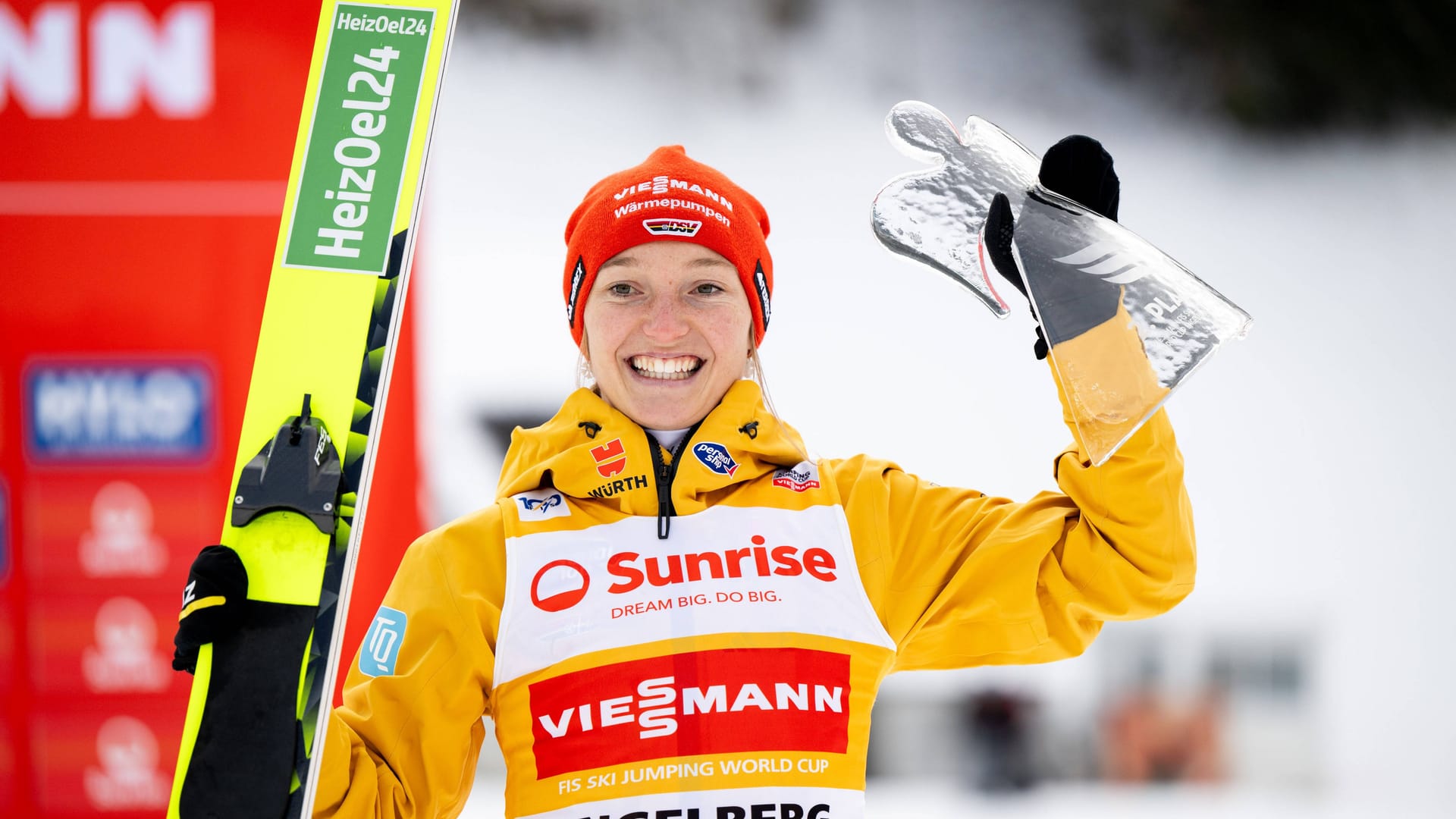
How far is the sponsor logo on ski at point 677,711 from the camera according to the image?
128 centimetres

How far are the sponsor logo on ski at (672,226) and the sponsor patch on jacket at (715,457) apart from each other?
0.26 meters

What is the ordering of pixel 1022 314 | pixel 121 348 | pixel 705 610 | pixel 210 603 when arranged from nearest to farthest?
pixel 210 603 → pixel 705 610 → pixel 121 348 → pixel 1022 314

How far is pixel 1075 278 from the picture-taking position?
1253 millimetres

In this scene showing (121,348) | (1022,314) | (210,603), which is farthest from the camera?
(1022,314)

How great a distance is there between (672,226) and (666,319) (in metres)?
0.12

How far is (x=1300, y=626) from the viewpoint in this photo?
3.55m

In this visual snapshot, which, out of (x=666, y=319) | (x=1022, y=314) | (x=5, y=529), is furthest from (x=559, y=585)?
(x=1022, y=314)

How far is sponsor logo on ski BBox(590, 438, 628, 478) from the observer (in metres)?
1.38

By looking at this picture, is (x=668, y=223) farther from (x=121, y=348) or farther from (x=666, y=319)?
(x=121, y=348)

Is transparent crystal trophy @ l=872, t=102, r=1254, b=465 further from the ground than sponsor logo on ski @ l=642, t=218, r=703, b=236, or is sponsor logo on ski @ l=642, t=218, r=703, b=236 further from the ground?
sponsor logo on ski @ l=642, t=218, r=703, b=236

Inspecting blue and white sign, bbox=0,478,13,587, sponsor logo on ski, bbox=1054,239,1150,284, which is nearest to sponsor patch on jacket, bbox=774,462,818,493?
sponsor logo on ski, bbox=1054,239,1150,284

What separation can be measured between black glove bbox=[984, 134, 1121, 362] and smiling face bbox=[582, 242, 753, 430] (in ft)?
1.09

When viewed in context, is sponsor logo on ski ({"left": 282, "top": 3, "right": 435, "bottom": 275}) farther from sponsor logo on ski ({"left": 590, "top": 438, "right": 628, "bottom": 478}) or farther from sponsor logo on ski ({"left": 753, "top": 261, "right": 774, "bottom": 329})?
sponsor logo on ski ({"left": 753, "top": 261, "right": 774, "bottom": 329})

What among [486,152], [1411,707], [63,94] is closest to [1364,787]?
[1411,707]
